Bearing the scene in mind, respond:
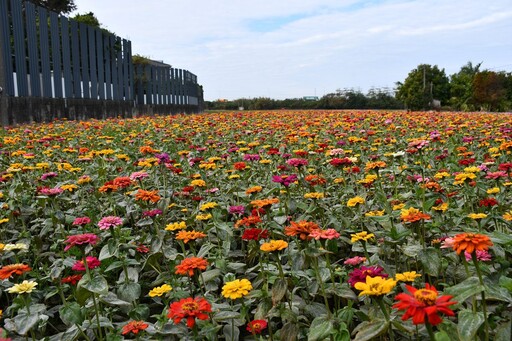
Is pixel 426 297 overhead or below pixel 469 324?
overhead

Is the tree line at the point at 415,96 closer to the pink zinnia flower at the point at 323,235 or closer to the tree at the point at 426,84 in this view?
the tree at the point at 426,84

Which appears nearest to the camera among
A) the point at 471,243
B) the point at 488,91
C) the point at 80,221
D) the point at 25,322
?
the point at 471,243

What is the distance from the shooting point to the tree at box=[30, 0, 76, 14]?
26742mm

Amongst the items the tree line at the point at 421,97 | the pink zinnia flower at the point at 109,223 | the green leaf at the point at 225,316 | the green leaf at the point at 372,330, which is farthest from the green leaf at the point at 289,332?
the tree line at the point at 421,97

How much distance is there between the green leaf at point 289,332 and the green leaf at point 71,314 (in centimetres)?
71

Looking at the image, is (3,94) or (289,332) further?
(3,94)

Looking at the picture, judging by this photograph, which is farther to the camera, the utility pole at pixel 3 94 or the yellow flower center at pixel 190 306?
the utility pole at pixel 3 94

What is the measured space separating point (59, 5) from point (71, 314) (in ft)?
99.8

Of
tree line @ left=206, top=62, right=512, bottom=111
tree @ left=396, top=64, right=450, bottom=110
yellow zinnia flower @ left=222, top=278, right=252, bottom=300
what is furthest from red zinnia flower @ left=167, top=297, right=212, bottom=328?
tree @ left=396, top=64, right=450, bottom=110

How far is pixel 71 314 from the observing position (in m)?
1.60

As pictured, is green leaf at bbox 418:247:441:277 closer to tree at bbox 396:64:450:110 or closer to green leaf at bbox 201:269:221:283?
green leaf at bbox 201:269:221:283

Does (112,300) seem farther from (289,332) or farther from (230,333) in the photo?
(289,332)

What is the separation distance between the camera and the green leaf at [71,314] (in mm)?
1580

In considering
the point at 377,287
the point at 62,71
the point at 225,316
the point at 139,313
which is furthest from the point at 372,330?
the point at 62,71
